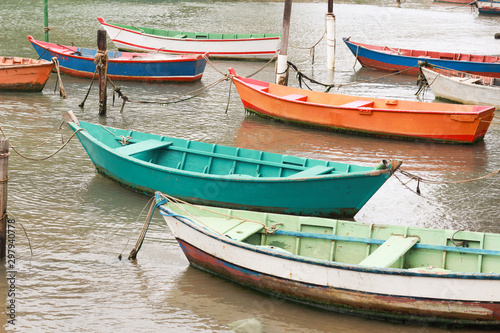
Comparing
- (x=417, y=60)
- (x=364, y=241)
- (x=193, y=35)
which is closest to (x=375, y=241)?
(x=364, y=241)

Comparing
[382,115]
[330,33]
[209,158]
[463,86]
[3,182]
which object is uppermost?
[330,33]

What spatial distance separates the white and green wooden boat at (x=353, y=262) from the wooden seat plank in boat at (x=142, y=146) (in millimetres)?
2965

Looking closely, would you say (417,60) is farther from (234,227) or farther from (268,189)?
(234,227)

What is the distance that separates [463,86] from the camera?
18.8 metres

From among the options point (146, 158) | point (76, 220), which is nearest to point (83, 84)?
point (146, 158)

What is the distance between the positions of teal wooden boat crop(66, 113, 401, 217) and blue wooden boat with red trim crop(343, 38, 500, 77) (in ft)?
42.1

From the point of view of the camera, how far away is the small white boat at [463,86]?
60.2ft

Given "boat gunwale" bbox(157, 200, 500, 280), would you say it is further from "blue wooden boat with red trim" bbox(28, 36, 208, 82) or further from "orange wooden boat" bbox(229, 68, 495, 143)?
"blue wooden boat with red trim" bbox(28, 36, 208, 82)

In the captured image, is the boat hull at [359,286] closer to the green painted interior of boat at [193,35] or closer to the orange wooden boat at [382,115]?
the orange wooden boat at [382,115]

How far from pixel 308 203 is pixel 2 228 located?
476 centimetres

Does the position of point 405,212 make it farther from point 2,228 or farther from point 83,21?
point 83,21

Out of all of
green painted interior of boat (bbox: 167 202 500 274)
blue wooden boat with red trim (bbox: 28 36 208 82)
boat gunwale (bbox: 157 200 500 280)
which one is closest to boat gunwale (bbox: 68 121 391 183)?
green painted interior of boat (bbox: 167 202 500 274)

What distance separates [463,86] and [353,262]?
12.5 meters

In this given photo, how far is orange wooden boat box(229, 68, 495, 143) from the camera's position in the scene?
49.8ft
